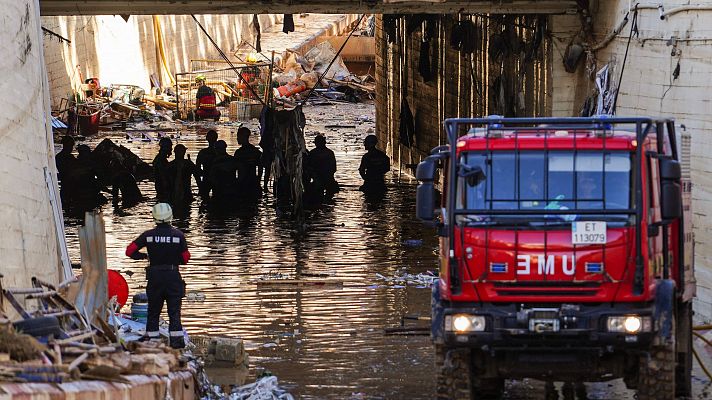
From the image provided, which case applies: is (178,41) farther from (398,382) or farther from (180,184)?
(398,382)

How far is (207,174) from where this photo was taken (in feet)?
86.6

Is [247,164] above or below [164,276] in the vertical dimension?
below

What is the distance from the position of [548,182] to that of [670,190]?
2.88ft

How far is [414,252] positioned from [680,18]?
19.7 ft

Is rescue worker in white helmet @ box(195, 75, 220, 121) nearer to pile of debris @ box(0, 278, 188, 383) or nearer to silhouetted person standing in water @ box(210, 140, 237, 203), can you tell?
silhouetted person standing in water @ box(210, 140, 237, 203)

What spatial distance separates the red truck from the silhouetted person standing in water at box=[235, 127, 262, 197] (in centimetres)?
1569

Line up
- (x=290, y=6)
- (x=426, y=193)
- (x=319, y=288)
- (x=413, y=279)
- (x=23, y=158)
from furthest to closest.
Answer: (x=290, y=6)
(x=413, y=279)
(x=319, y=288)
(x=23, y=158)
(x=426, y=193)

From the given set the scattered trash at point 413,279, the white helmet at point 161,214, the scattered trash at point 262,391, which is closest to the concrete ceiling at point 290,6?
the scattered trash at point 413,279

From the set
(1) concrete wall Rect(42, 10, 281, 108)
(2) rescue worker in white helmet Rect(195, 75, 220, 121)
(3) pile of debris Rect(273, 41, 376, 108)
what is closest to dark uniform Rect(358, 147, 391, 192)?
(1) concrete wall Rect(42, 10, 281, 108)

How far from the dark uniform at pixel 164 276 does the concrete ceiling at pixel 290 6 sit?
809 centimetres

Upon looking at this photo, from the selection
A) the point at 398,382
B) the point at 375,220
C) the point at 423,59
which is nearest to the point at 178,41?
the point at 423,59

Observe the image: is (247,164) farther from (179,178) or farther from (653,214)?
(653,214)

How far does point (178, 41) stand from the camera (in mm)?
57375

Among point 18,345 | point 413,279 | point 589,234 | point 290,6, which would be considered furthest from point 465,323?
point 290,6
